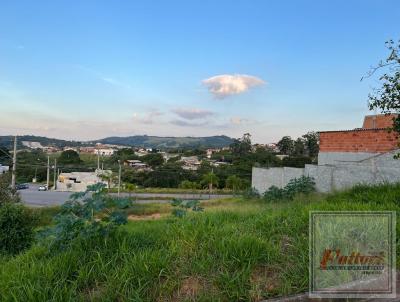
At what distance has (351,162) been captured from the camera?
47.3 feet

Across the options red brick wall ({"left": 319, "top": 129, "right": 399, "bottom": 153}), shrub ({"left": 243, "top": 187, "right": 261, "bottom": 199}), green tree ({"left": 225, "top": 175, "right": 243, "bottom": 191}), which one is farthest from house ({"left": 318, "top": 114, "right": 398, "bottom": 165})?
green tree ({"left": 225, "top": 175, "right": 243, "bottom": 191})

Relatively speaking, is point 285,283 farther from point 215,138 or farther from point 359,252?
point 215,138

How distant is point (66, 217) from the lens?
3.28 meters

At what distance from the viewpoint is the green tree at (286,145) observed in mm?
54003

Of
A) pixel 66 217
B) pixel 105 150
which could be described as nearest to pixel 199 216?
pixel 66 217

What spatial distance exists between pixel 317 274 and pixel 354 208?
1.96 m

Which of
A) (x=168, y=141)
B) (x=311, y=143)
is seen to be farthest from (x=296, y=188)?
(x=168, y=141)

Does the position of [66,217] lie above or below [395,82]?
below

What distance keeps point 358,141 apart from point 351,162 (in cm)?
181

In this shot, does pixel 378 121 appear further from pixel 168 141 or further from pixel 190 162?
pixel 168 141

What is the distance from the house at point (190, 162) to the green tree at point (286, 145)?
43.7ft

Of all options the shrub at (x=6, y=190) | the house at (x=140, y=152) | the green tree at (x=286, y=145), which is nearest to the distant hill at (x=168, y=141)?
the house at (x=140, y=152)

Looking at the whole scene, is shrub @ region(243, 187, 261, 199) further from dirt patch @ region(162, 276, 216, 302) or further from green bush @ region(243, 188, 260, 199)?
dirt patch @ region(162, 276, 216, 302)

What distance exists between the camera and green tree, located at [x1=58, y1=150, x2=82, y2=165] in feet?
213
